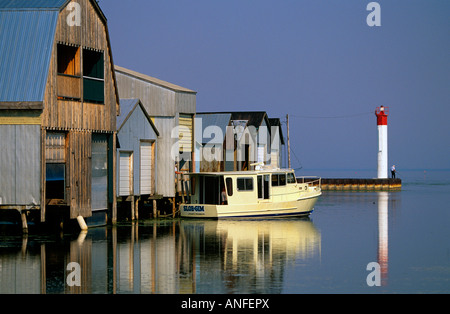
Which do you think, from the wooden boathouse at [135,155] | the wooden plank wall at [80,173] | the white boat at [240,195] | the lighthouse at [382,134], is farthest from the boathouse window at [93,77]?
the lighthouse at [382,134]

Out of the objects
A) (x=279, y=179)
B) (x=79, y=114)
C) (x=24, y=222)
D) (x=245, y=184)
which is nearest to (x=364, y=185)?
(x=279, y=179)

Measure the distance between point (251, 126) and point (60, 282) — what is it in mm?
48971

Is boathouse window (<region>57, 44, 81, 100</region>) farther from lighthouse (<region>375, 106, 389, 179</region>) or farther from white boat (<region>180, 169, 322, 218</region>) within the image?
lighthouse (<region>375, 106, 389, 179</region>)

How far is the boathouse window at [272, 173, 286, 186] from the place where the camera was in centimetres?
4369

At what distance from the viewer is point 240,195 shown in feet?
140

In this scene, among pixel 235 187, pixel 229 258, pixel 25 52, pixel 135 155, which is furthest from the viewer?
pixel 235 187

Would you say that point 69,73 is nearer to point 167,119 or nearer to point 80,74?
point 80,74

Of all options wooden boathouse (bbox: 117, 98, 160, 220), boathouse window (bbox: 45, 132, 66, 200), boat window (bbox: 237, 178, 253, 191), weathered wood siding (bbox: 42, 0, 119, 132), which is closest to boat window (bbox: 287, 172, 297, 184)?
boat window (bbox: 237, 178, 253, 191)

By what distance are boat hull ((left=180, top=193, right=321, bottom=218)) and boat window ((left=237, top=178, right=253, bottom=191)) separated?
0.99m

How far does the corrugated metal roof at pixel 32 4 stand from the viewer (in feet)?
106

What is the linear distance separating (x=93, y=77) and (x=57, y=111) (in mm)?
4173

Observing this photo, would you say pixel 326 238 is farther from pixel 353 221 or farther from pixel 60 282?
pixel 60 282

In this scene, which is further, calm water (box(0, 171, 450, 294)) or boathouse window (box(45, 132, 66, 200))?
boathouse window (box(45, 132, 66, 200))

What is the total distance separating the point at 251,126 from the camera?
6975 cm
